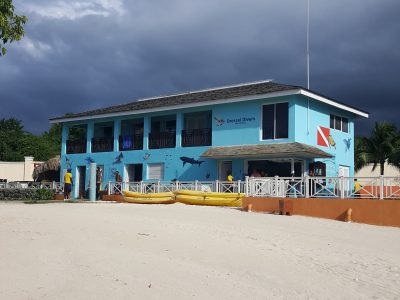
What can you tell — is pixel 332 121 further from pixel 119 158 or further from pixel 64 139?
pixel 64 139

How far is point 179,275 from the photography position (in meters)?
7.65

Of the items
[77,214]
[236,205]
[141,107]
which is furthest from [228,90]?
[77,214]

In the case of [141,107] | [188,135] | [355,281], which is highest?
[141,107]

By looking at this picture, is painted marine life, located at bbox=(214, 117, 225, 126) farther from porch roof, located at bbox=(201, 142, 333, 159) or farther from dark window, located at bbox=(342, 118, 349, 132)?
dark window, located at bbox=(342, 118, 349, 132)

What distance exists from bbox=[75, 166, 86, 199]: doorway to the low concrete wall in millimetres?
18305

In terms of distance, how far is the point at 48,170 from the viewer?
37.1 metres

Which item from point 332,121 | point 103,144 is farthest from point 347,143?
point 103,144

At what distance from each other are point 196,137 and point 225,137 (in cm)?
217

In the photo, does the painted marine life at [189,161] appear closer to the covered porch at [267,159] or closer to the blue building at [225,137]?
the blue building at [225,137]

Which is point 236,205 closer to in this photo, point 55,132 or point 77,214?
point 77,214

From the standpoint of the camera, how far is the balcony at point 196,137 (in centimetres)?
2664

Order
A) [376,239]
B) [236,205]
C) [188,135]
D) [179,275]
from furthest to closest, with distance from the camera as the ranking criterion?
1. [188,135]
2. [236,205]
3. [376,239]
4. [179,275]

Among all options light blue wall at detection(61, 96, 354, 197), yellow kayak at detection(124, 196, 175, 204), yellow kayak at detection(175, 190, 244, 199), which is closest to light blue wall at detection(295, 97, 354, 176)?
light blue wall at detection(61, 96, 354, 197)

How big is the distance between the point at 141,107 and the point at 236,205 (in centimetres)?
1176
